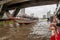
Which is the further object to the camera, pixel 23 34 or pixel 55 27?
pixel 23 34

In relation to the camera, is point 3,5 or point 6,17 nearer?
point 3,5

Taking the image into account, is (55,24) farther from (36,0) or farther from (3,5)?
(3,5)

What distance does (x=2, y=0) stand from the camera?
16.1m

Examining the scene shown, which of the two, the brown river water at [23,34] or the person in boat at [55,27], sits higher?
the person in boat at [55,27]

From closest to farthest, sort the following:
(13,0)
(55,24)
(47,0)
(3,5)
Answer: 1. (55,24)
2. (47,0)
3. (13,0)
4. (3,5)

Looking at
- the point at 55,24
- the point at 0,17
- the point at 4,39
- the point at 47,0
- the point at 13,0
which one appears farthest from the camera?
the point at 0,17

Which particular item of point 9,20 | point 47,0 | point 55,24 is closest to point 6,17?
point 9,20

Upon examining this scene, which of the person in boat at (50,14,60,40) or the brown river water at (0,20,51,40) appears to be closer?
the person in boat at (50,14,60,40)

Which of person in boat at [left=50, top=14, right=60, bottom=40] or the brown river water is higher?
person in boat at [left=50, top=14, right=60, bottom=40]

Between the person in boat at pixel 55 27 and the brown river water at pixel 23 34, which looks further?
the brown river water at pixel 23 34

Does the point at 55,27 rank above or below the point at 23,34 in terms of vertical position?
above

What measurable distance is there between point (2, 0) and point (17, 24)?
12.8ft

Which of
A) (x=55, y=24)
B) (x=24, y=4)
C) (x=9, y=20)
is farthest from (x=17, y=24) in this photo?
(x=55, y=24)

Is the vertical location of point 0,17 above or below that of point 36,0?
below
